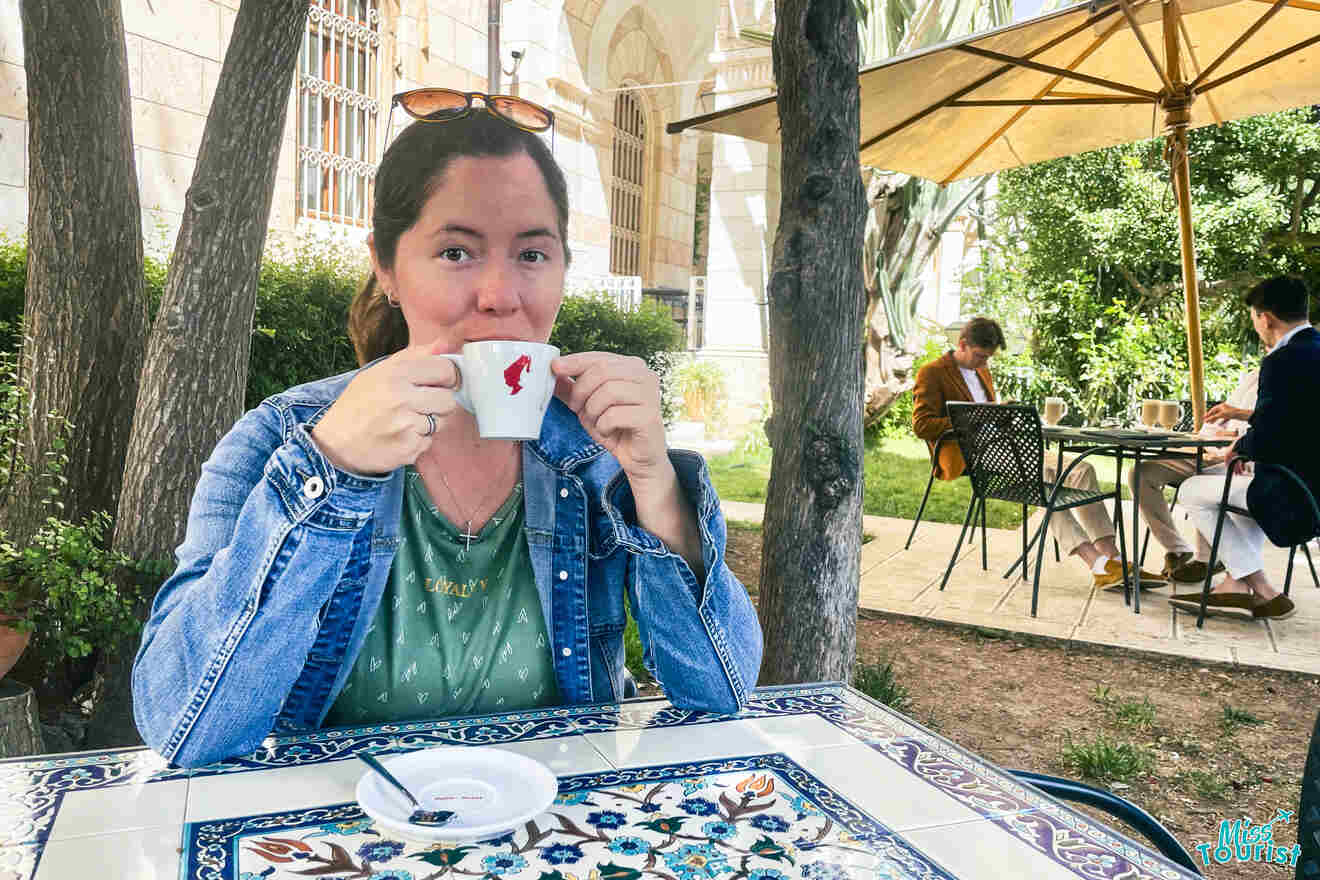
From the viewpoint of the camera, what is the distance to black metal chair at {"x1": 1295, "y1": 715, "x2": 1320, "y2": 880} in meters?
1.16

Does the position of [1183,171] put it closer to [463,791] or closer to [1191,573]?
[1191,573]

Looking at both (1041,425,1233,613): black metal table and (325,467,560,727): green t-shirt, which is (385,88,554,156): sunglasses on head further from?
(1041,425,1233,613): black metal table

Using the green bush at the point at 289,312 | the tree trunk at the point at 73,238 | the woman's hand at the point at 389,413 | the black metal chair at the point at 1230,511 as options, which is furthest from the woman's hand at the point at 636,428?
the black metal chair at the point at 1230,511

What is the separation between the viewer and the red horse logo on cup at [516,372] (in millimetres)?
976

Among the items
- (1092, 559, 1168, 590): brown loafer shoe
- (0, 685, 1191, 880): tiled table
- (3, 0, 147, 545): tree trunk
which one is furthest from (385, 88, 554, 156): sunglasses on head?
(1092, 559, 1168, 590): brown loafer shoe

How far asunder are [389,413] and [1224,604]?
488cm

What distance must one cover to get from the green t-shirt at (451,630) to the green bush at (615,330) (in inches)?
199

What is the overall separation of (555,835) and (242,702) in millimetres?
404

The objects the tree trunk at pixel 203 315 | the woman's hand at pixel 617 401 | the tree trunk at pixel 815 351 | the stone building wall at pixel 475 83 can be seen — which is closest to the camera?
the woman's hand at pixel 617 401

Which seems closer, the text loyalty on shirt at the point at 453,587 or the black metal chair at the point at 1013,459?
the text loyalty on shirt at the point at 453,587

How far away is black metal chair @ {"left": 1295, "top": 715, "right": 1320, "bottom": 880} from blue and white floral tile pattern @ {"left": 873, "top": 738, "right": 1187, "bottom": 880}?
431mm

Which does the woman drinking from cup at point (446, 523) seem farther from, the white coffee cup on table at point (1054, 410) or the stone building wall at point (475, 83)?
the white coffee cup on table at point (1054, 410)

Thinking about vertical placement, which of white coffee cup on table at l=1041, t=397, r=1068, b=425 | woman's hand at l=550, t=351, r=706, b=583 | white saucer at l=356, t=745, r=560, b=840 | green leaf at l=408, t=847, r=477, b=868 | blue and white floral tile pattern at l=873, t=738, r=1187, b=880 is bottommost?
blue and white floral tile pattern at l=873, t=738, r=1187, b=880

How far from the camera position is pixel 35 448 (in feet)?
9.33
